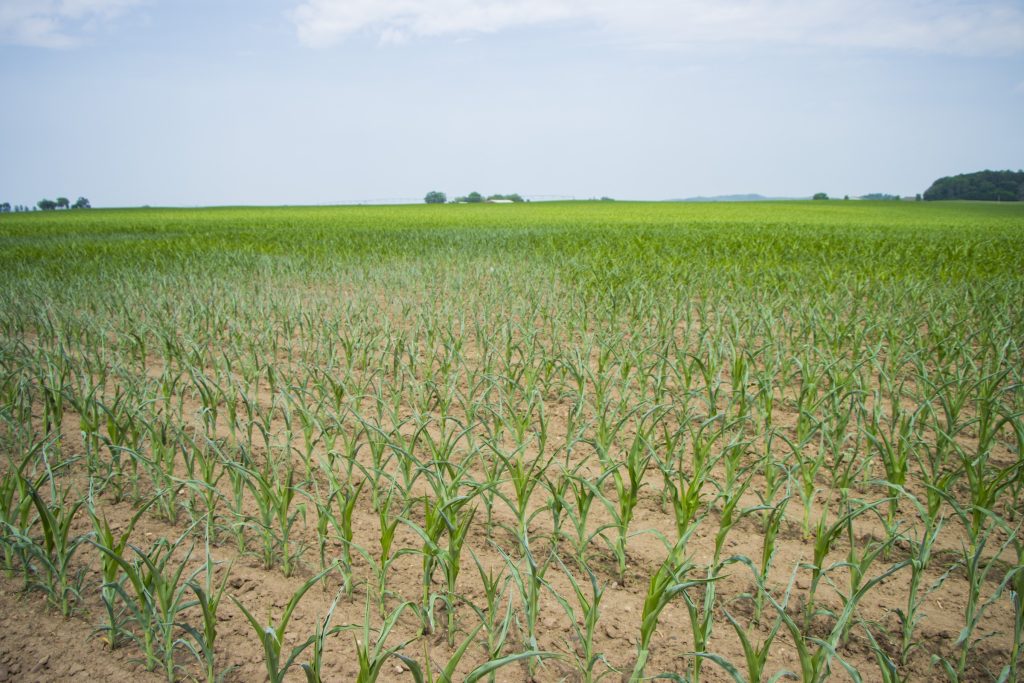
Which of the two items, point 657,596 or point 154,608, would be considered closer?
point 657,596

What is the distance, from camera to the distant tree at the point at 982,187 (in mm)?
76500

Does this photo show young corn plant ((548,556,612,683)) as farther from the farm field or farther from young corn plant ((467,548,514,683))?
young corn plant ((467,548,514,683))

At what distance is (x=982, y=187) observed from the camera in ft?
262

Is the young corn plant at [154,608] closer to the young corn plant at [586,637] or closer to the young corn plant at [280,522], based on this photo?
the young corn plant at [280,522]

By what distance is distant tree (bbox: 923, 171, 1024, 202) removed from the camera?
3012 inches

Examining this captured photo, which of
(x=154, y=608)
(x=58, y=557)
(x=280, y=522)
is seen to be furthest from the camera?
(x=280, y=522)

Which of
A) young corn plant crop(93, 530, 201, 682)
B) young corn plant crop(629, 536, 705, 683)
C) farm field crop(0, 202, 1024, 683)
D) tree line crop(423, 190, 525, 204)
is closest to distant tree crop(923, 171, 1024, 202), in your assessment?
tree line crop(423, 190, 525, 204)

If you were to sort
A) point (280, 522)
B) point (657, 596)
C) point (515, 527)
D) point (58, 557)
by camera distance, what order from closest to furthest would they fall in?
point (657, 596) → point (58, 557) → point (280, 522) → point (515, 527)

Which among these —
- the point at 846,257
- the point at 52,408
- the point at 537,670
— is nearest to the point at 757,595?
the point at 537,670

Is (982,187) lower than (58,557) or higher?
higher

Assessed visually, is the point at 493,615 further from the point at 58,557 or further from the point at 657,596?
the point at 58,557

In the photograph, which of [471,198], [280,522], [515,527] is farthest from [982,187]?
[280,522]

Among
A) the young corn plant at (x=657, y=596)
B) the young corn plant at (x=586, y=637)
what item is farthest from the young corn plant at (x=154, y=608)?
the young corn plant at (x=657, y=596)

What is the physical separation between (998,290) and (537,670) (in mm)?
7666
